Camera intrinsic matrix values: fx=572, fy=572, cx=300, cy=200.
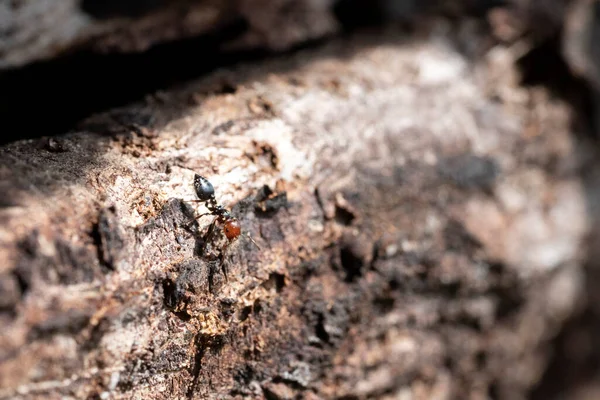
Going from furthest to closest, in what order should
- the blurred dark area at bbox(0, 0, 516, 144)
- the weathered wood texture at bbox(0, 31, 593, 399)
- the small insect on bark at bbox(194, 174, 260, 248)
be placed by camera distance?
the blurred dark area at bbox(0, 0, 516, 144)
the small insect on bark at bbox(194, 174, 260, 248)
the weathered wood texture at bbox(0, 31, 593, 399)

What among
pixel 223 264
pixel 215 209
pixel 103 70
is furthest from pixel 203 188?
pixel 103 70

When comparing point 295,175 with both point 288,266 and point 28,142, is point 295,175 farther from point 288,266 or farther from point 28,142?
point 28,142

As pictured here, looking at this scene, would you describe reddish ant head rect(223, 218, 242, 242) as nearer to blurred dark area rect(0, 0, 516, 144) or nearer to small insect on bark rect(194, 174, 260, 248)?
small insect on bark rect(194, 174, 260, 248)

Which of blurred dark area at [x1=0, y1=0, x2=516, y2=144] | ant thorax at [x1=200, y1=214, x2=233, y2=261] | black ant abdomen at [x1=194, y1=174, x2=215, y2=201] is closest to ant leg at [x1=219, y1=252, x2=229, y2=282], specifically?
ant thorax at [x1=200, y1=214, x2=233, y2=261]

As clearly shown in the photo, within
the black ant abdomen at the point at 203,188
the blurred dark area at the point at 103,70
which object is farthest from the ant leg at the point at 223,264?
the blurred dark area at the point at 103,70

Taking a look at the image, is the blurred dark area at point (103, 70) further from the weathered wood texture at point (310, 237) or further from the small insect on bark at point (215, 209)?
the small insect on bark at point (215, 209)

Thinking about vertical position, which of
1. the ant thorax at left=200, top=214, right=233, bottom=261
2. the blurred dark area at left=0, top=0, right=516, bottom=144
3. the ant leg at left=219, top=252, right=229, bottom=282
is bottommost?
the ant leg at left=219, top=252, right=229, bottom=282
